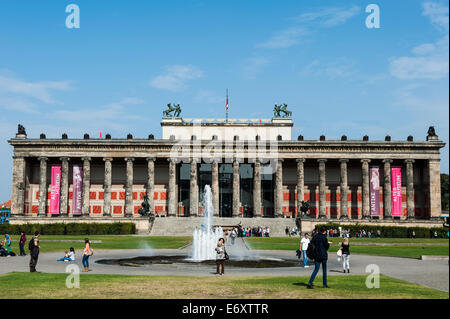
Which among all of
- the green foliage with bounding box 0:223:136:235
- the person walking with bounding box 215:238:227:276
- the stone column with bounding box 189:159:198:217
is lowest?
the green foliage with bounding box 0:223:136:235

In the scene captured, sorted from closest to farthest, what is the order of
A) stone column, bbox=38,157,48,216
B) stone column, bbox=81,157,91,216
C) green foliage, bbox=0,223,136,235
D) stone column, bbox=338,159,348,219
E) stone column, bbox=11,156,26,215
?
green foliage, bbox=0,223,136,235
stone column, bbox=11,156,26,215
stone column, bbox=338,159,348,219
stone column, bbox=38,157,48,216
stone column, bbox=81,157,91,216

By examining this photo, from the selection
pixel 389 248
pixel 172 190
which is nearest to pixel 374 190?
pixel 172 190

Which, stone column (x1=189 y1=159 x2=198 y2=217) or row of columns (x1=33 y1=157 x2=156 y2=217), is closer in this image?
stone column (x1=189 y1=159 x2=198 y2=217)

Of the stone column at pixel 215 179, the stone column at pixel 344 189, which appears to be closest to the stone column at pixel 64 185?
Result: the stone column at pixel 215 179

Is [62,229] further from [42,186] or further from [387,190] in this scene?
[387,190]

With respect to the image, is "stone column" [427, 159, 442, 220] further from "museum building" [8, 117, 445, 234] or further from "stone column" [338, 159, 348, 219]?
"stone column" [338, 159, 348, 219]

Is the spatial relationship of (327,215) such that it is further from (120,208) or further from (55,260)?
(55,260)

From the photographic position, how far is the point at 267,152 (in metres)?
92.2

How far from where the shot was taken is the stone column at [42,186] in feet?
300

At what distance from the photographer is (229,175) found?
319ft

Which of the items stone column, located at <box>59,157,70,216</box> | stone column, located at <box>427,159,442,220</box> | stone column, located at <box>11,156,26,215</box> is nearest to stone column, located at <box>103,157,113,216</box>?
stone column, located at <box>59,157,70,216</box>

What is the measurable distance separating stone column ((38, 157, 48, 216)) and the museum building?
19cm

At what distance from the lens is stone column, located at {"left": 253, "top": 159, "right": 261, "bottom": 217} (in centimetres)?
9062
